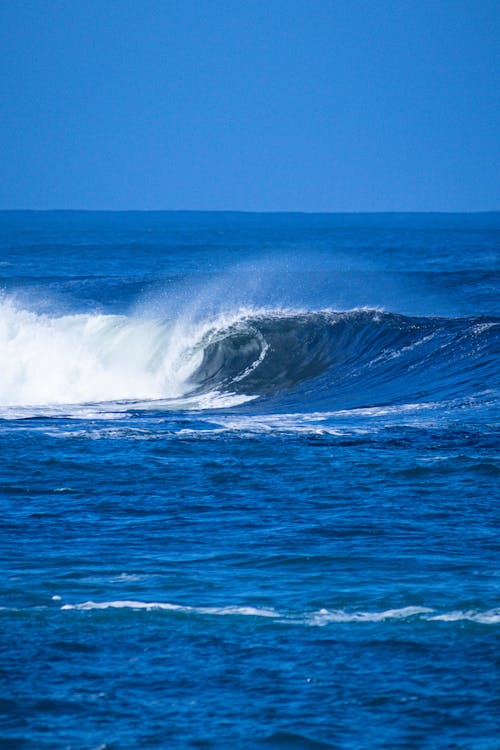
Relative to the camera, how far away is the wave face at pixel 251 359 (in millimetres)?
23281

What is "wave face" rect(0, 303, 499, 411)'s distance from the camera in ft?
76.4

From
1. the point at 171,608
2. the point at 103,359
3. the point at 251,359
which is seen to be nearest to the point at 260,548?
the point at 171,608

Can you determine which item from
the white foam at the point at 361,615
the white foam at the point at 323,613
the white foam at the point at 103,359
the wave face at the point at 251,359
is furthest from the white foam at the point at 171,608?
the white foam at the point at 103,359

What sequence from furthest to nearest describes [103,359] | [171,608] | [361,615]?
[103,359] → [171,608] → [361,615]

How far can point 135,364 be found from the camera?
2895cm

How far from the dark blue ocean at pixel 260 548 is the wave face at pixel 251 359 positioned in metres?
0.10

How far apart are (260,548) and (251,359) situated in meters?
16.5

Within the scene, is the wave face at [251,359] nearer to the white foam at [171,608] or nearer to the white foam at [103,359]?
the white foam at [103,359]

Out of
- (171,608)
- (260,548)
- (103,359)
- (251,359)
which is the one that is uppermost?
(251,359)

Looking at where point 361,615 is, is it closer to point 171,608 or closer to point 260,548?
point 171,608

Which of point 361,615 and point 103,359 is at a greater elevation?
point 103,359

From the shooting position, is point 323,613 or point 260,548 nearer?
point 323,613

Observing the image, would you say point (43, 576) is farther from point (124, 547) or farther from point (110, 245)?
point (110, 245)

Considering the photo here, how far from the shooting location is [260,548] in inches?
435
